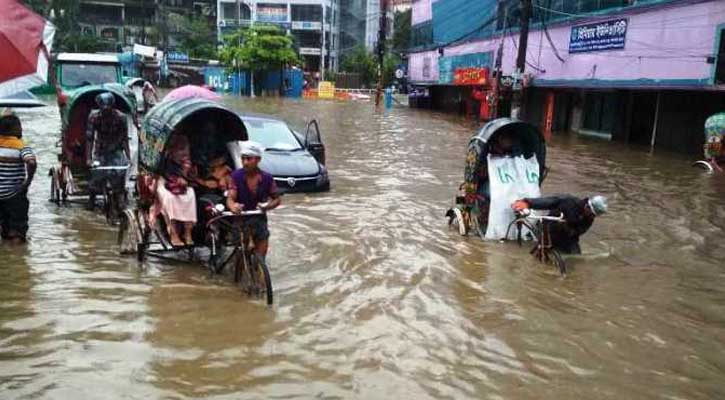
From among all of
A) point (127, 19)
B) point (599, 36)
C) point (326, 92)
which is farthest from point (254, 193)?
point (127, 19)

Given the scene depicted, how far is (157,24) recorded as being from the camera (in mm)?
77938

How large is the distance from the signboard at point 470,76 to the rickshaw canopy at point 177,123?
27.2 meters

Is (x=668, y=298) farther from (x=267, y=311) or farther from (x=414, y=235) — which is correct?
(x=267, y=311)

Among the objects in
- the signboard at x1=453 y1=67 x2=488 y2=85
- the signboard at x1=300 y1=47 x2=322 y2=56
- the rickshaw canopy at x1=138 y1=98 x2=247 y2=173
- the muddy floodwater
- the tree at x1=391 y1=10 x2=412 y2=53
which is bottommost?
the muddy floodwater

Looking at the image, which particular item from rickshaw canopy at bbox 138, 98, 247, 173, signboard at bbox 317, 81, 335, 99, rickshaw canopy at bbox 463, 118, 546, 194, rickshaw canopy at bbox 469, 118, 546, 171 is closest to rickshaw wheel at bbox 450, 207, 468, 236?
rickshaw canopy at bbox 463, 118, 546, 194

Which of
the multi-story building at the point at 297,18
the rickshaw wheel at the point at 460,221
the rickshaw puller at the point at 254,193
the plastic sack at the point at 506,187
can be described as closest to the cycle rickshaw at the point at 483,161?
the rickshaw wheel at the point at 460,221

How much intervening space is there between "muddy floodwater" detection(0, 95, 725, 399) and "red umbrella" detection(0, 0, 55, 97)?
206cm

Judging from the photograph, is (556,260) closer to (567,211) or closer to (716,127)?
(567,211)

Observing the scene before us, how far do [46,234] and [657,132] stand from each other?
20526 mm

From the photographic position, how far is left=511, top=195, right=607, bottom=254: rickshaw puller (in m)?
8.20

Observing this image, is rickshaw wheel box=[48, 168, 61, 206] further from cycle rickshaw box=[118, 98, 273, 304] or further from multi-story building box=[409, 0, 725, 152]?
multi-story building box=[409, 0, 725, 152]

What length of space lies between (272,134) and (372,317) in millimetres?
7721

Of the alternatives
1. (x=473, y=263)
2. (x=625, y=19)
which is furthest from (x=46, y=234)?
(x=625, y=19)

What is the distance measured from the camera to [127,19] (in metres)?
83.0
